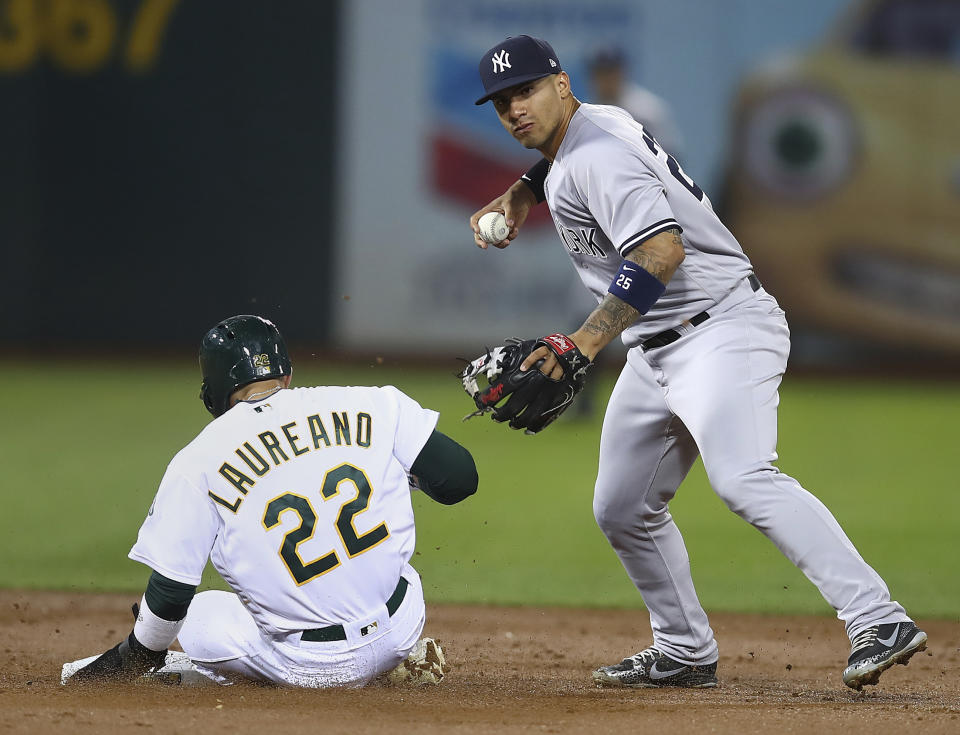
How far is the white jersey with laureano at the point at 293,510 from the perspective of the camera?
11.3 ft

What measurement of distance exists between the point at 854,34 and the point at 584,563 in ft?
29.4

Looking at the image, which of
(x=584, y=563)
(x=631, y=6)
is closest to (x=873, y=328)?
(x=631, y=6)

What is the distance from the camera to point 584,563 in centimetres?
660

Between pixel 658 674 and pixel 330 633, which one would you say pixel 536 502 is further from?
pixel 330 633

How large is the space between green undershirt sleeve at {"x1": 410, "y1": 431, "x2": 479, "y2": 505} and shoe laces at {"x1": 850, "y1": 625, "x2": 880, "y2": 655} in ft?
3.76

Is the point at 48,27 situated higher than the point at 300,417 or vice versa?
the point at 48,27

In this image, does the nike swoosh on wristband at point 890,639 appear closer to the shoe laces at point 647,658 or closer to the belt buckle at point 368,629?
the shoe laces at point 647,658

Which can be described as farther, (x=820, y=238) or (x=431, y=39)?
(x=431, y=39)

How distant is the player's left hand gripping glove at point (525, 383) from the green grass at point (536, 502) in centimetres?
217

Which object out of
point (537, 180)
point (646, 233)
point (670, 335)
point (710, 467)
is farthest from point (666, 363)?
point (537, 180)

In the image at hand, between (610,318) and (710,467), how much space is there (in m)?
0.54

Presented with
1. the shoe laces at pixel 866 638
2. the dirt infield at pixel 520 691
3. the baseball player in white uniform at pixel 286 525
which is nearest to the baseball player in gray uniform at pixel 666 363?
the shoe laces at pixel 866 638

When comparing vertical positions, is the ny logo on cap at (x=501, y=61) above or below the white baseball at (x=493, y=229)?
above

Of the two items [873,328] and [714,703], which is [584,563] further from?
[873,328]
